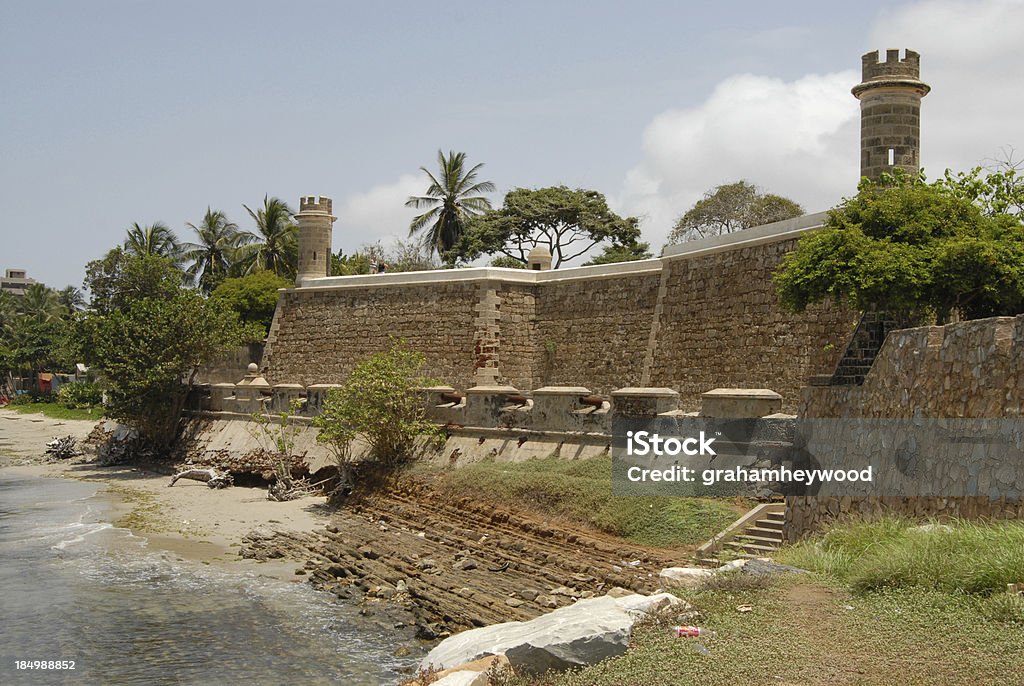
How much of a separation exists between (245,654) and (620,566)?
469cm

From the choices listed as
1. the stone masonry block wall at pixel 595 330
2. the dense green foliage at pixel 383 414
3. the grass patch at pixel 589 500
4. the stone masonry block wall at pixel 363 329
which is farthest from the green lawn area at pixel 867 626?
the stone masonry block wall at pixel 363 329

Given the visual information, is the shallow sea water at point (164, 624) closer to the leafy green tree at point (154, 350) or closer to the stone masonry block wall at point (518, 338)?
the stone masonry block wall at point (518, 338)

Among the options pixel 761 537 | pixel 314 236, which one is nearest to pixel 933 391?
pixel 761 537

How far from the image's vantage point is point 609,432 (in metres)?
17.4

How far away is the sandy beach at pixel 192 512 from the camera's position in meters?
17.5

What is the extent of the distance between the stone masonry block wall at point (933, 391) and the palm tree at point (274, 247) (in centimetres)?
3523

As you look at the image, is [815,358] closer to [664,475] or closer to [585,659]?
[664,475]

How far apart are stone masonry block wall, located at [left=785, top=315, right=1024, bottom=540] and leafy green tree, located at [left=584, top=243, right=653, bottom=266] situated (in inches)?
1118

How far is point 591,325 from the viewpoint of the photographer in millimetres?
23672

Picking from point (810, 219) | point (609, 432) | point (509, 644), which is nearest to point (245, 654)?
point (509, 644)

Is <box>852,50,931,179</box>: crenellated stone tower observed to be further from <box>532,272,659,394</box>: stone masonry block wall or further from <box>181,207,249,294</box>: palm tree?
<box>181,207,249,294</box>: palm tree

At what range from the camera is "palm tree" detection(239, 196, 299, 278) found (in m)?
44.2

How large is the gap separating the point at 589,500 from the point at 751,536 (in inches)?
121

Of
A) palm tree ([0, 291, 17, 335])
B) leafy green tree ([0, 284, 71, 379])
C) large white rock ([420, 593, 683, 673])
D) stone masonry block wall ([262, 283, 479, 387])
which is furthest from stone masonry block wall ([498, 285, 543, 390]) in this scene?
palm tree ([0, 291, 17, 335])
